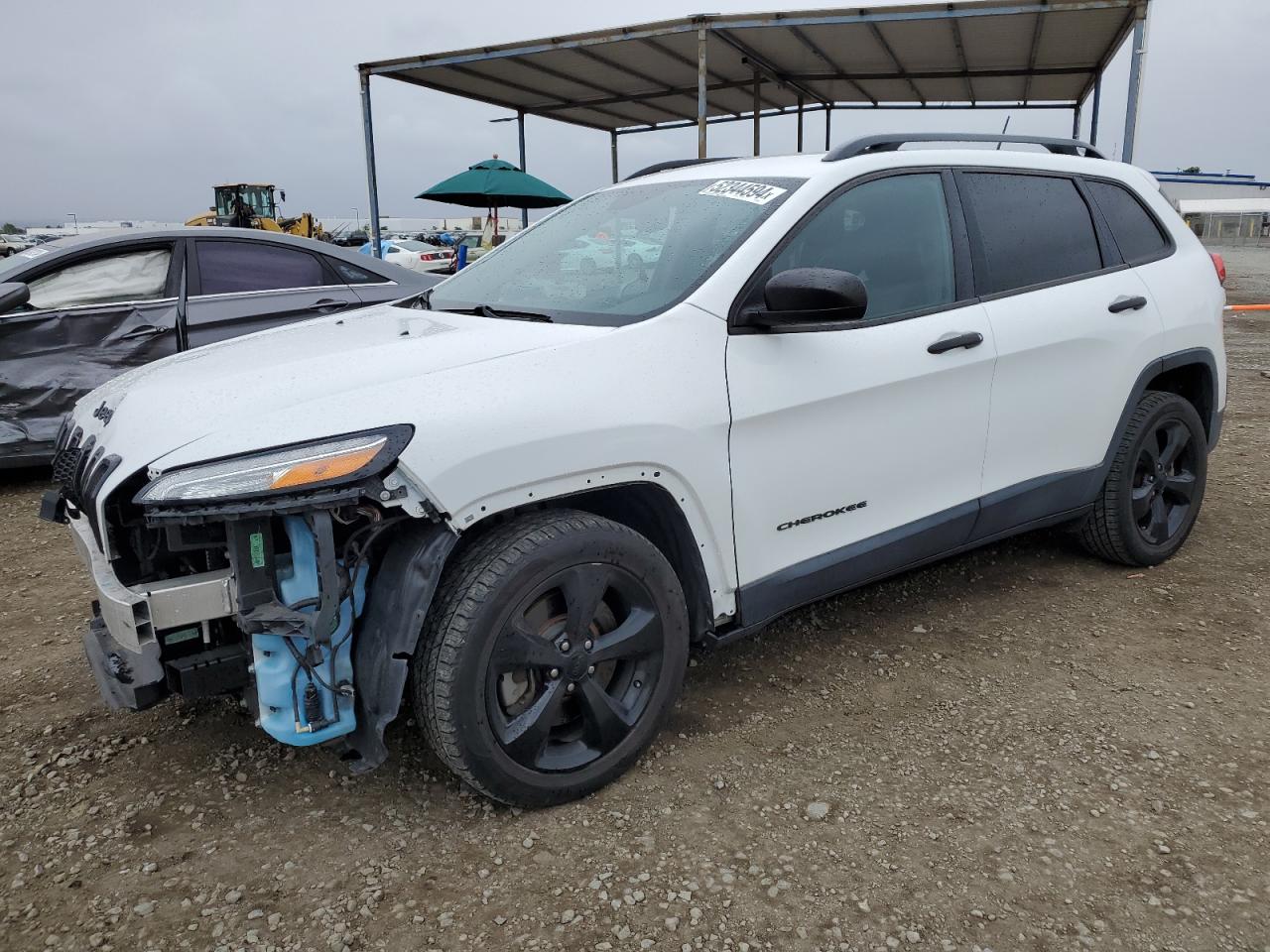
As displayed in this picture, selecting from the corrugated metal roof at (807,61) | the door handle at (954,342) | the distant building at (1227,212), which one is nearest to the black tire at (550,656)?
the door handle at (954,342)

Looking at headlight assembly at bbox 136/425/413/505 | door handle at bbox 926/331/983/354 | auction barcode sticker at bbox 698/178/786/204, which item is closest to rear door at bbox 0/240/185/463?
auction barcode sticker at bbox 698/178/786/204

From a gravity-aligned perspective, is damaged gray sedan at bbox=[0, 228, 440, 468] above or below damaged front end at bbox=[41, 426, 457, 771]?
above

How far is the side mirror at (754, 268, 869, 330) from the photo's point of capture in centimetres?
249

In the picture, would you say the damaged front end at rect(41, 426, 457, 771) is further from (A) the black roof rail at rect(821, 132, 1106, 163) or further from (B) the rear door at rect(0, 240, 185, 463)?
(B) the rear door at rect(0, 240, 185, 463)

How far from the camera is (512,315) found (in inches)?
113

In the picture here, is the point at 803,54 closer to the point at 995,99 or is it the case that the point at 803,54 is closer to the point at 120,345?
the point at 995,99

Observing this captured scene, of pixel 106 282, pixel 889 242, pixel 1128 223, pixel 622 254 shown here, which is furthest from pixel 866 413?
pixel 106 282

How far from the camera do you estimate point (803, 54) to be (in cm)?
1106

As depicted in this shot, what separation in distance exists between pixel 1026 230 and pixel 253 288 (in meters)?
4.35

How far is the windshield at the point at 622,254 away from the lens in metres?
2.74

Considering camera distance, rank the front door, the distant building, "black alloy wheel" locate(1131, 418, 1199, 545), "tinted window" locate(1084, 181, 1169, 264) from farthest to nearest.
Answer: the distant building, "black alloy wheel" locate(1131, 418, 1199, 545), "tinted window" locate(1084, 181, 1169, 264), the front door

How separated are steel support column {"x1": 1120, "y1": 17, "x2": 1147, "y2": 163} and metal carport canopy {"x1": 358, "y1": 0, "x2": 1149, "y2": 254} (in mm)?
→ 18

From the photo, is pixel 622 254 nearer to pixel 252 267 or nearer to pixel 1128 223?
pixel 1128 223

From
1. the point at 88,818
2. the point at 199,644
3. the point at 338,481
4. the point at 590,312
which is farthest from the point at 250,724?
the point at 590,312
